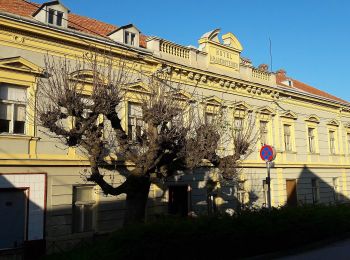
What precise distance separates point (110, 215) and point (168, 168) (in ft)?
13.5

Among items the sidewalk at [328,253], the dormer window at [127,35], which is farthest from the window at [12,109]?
the sidewalk at [328,253]

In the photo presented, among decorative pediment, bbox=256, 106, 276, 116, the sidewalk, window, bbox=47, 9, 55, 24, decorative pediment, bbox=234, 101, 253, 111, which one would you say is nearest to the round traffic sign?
the sidewalk

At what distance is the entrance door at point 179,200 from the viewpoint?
17.8m

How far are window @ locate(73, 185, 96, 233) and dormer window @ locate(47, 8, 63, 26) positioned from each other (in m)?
5.88

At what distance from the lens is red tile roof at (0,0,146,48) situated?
1493 cm

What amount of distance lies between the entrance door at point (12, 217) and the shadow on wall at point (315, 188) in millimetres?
14396

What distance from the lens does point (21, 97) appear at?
544 inches

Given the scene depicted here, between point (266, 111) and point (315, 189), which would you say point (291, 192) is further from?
point (266, 111)

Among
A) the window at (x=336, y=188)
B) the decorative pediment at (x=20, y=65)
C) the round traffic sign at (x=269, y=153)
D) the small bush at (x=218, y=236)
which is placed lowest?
the small bush at (x=218, y=236)

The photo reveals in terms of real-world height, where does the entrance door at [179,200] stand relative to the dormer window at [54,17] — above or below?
below

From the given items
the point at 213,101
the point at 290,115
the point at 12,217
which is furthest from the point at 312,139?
the point at 12,217

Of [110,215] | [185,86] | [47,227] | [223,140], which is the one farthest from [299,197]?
[47,227]

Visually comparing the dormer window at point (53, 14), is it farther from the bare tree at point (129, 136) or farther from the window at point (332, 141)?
the window at point (332, 141)

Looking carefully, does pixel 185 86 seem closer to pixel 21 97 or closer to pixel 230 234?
pixel 21 97
